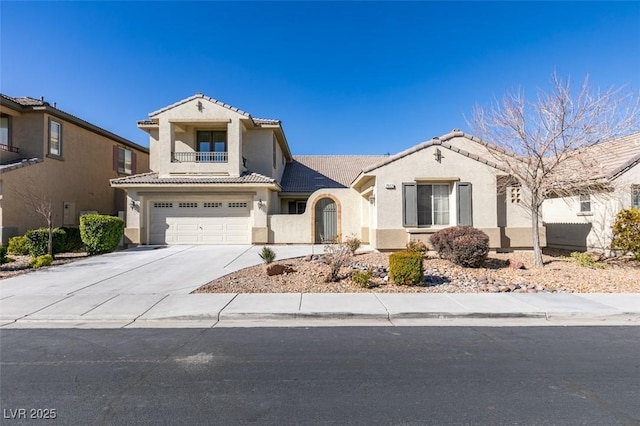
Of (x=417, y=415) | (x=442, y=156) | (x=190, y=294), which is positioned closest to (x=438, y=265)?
(x=442, y=156)

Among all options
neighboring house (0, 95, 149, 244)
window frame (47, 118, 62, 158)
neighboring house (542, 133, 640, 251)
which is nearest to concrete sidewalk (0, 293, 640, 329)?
neighboring house (542, 133, 640, 251)

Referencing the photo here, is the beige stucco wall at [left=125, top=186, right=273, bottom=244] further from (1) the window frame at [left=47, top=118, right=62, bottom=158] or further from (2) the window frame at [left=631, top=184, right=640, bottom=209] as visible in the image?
(2) the window frame at [left=631, top=184, right=640, bottom=209]

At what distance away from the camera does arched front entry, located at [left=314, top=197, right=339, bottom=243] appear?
1748cm

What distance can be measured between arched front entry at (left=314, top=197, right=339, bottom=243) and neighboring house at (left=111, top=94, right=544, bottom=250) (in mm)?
51

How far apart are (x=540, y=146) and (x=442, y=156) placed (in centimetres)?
335

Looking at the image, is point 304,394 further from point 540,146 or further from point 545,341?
point 540,146

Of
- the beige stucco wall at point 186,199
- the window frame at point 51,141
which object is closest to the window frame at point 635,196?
the beige stucco wall at point 186,199

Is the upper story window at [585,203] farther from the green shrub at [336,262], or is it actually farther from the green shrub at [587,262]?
the green shrub at [336,262]

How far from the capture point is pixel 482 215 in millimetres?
13562

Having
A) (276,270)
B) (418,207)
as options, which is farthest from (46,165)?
(418,207)

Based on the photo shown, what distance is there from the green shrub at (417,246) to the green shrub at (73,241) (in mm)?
14418

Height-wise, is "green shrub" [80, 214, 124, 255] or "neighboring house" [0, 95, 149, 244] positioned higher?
"neighboring house" [0, 95, 149, 244]

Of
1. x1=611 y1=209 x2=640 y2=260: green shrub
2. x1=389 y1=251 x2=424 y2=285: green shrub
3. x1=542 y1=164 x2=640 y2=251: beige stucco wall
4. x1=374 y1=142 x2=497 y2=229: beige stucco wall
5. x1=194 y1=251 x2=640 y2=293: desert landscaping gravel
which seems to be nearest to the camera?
x1=194 y1=251 x2=640 y2=293: desert landscaping gravel

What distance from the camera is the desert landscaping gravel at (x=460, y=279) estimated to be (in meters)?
8.57
